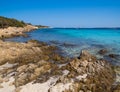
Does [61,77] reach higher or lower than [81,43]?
higher

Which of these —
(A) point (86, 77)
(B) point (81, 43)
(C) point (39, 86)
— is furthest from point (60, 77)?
(B) point (81, 43)

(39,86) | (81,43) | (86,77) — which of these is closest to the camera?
(39,86)

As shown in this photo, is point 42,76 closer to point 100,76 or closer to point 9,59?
point 100,76

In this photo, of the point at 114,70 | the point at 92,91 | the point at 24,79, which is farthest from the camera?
the point at 114,70

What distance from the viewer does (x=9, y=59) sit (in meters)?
A: 23.4

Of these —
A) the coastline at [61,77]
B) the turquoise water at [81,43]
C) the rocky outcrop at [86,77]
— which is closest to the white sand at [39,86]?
the coastline at [61,77]

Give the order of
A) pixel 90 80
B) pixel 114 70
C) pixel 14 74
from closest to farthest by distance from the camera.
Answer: pixel 90 80
pixel 14 74
pixel 114 70

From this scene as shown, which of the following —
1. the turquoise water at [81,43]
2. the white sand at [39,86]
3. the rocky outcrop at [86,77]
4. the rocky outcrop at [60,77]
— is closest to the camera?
the rocky outcrop at [86,77]

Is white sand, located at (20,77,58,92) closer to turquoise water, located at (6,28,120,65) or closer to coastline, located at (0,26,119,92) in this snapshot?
coastline, located at (0,26,119,92)

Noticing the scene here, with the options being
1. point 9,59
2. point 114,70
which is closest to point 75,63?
point 114,70

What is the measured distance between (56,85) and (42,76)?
8.24 ft

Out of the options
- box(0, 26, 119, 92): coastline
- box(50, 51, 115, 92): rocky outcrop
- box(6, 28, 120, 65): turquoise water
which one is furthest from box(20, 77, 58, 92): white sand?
box(6, 28, 120, 65): turquoise water

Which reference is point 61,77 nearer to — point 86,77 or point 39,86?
point 39,86

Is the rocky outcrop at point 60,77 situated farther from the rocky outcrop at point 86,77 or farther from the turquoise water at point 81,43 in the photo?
the turquoise water at point 81,43
